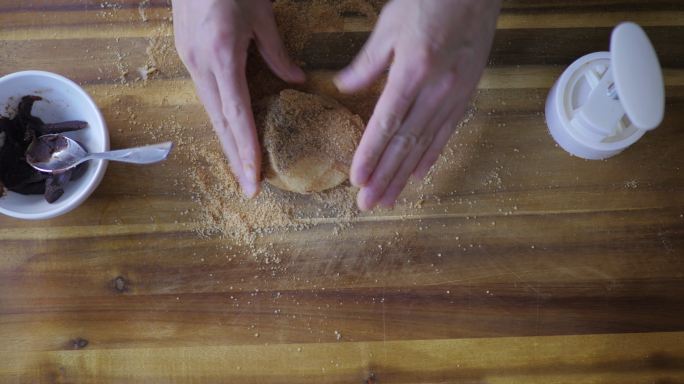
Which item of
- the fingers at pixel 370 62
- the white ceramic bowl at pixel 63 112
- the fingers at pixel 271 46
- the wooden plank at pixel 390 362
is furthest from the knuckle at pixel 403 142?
the white ceramic bowl at pixel 63 112

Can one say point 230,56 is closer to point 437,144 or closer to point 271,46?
point 271,46

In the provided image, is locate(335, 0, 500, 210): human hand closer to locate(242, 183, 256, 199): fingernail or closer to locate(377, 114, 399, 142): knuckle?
locate(377, 114, 399, 142): knuckle

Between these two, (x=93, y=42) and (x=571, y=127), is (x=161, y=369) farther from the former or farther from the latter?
(x=571, y=127)

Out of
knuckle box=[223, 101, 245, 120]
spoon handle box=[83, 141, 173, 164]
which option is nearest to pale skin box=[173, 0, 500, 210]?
knuckle box=[223, 101, 245, 120]

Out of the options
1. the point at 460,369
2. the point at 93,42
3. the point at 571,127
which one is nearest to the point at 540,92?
the point at 571,127

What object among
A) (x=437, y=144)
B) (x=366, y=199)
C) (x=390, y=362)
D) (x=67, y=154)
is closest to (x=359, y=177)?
(x=366, y=199)

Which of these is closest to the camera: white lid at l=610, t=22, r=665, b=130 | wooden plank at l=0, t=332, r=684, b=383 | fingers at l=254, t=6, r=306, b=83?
white lid at l=610, t=22, r=665, b=130
